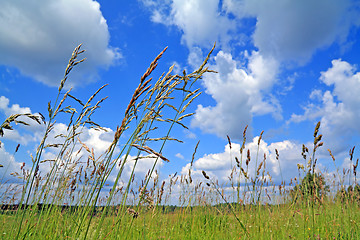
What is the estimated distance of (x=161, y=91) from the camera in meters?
1.62

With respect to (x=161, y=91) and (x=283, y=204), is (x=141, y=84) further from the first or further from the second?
(x=283, y=204)

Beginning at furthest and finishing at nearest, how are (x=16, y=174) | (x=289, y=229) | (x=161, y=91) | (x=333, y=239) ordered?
(x=289, y=229) < (x=333, y=239) < (x=16, y=174) < (x=161, y=91)

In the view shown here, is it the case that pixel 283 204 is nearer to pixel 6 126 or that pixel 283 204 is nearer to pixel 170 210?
pixel 170 210

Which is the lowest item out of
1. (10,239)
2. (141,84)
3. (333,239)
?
(10,239)

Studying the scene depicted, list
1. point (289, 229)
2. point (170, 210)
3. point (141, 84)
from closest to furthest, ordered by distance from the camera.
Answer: point (141, 84), point (289, 229), point (170, 210)

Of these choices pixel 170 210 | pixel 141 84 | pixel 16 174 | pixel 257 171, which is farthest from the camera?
pixel 170 210

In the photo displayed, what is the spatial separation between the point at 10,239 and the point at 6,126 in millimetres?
1762

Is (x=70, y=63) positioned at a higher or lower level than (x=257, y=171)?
higher

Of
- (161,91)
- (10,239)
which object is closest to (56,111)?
(161,91)

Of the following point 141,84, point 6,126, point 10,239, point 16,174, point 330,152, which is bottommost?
point 10,239

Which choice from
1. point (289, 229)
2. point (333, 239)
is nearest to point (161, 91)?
point (333, 239)

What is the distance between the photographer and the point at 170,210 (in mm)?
6109

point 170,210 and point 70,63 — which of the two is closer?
point 70,63

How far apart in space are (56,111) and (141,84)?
1.16 meters
